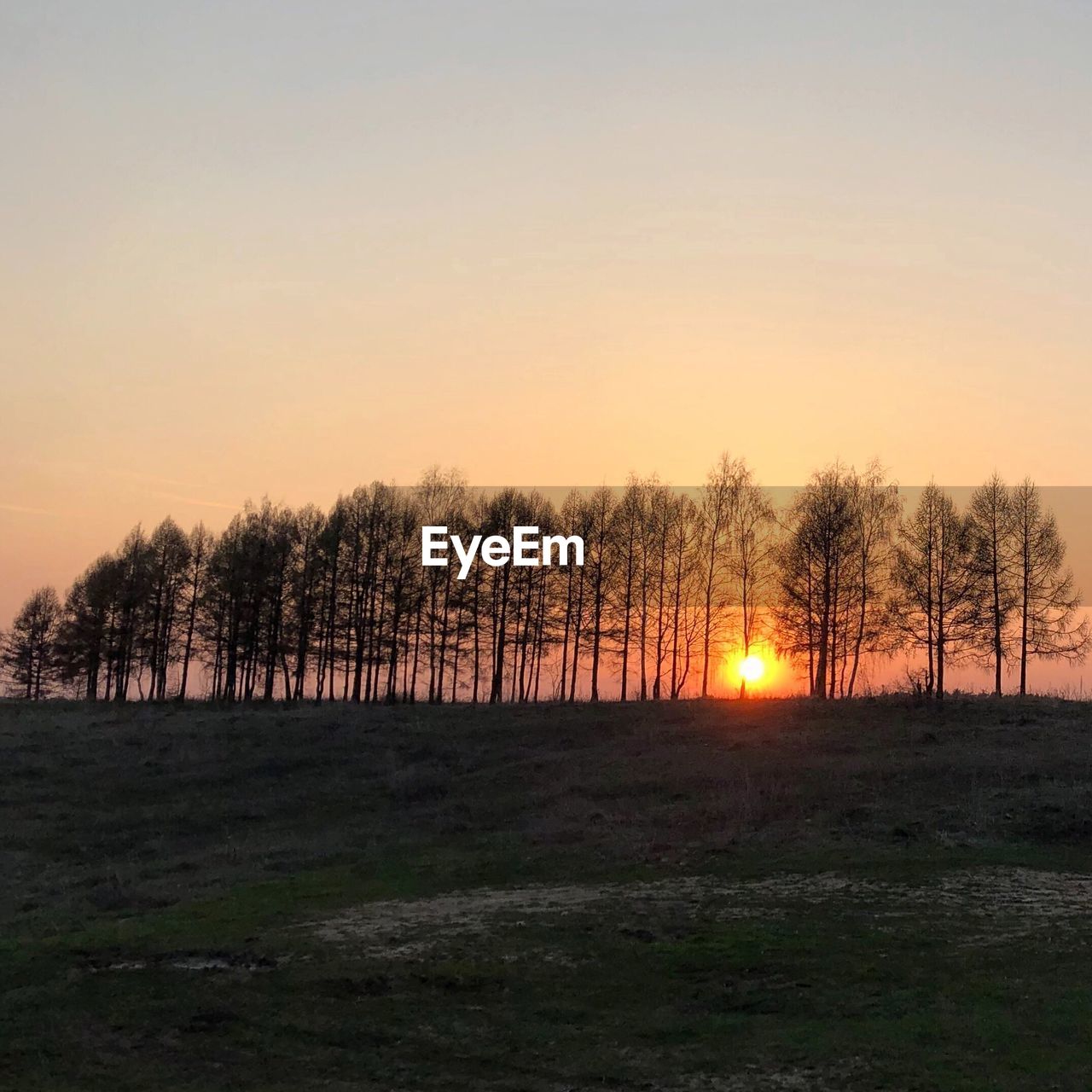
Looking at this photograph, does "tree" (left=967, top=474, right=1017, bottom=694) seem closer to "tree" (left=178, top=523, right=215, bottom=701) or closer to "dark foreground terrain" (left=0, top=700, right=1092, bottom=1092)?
"dark foreground terrain" (left=0, top=700, right=1092, bottom=1092)

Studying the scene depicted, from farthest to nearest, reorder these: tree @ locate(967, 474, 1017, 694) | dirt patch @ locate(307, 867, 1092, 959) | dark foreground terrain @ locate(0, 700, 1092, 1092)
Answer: tree @ locate(967, 474, 1017, 694)
dirt patch @ locate(307, 867, 1092, 959)
dark foreground terrain @ locate(0, 700, 1092, 1092)

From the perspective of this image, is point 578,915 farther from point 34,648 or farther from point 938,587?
point 34,648

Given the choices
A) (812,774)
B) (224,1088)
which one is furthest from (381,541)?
(224,1088)

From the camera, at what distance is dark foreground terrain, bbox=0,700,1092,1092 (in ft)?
54.4

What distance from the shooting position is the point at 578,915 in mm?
24406

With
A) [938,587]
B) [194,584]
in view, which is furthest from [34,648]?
[938,587]

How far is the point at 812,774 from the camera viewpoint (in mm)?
40562

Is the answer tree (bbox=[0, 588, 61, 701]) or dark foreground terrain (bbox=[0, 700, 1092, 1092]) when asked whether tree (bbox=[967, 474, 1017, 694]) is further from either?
tree (bbox=[0, 588, 61, 701])

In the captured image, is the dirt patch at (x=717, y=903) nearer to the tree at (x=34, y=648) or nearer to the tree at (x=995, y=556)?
the tree at (x=995, y=556)

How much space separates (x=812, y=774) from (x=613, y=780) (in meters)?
7.52

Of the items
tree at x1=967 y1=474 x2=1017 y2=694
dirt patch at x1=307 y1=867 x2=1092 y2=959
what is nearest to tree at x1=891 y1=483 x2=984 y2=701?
tree at x1=967 y1=474 x2=1017 y2=694

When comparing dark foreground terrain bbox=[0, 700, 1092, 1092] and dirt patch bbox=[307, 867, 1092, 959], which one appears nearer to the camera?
dark foreground terrain bbox=[0, 700, 1092, 1092]

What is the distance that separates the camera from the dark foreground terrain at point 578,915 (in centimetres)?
1658

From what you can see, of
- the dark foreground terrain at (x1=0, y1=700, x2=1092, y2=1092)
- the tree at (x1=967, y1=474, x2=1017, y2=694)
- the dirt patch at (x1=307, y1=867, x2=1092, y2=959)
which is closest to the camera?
the dark foreground terrain at (x1=0, y1=700, x2=1092, y2=1092)
